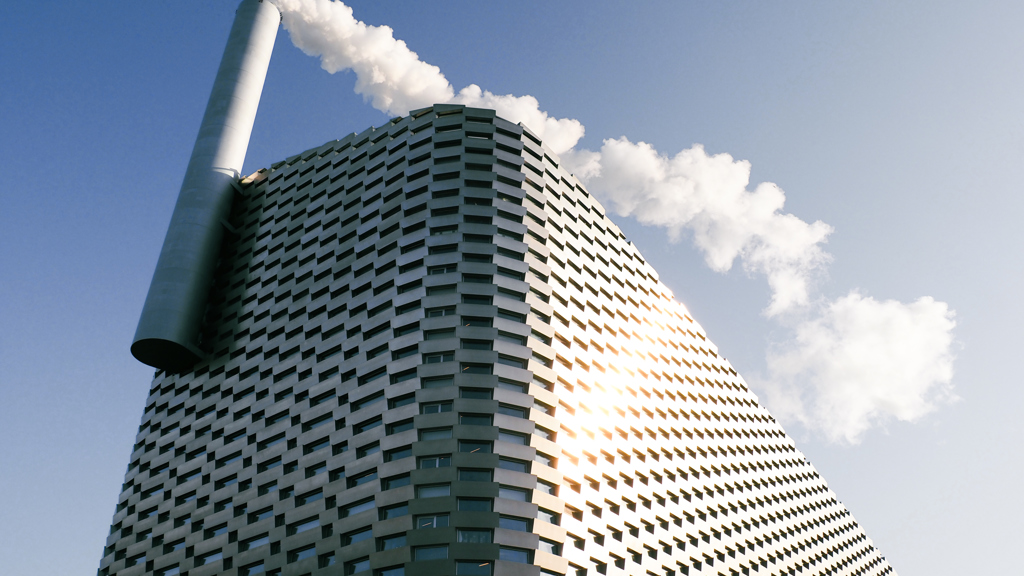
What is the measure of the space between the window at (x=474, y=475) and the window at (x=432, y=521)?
2539 millimetres

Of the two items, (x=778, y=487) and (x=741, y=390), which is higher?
(x=741, y=390)

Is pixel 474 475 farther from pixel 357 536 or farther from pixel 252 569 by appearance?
pixel 252 569

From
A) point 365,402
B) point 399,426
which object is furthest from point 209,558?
point 399,426

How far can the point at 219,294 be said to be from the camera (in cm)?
6931

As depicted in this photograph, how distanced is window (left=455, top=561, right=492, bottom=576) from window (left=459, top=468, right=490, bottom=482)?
4685mm

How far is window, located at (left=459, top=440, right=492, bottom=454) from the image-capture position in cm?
4738

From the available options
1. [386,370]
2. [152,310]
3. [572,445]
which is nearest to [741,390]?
[572,445]

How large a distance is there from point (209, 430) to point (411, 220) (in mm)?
22710

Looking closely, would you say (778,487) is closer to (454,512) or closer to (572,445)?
(572,445)

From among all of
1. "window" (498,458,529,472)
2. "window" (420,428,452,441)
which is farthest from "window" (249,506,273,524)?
"window" (498,458,529,472)

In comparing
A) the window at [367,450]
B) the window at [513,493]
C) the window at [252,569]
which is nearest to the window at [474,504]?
the window at [513,493]

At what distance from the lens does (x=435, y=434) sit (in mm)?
48125

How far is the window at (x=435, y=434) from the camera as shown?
1887 inches

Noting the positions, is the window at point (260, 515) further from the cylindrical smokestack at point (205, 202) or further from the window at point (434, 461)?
the cylindrical smokestack at point (205, 202)
